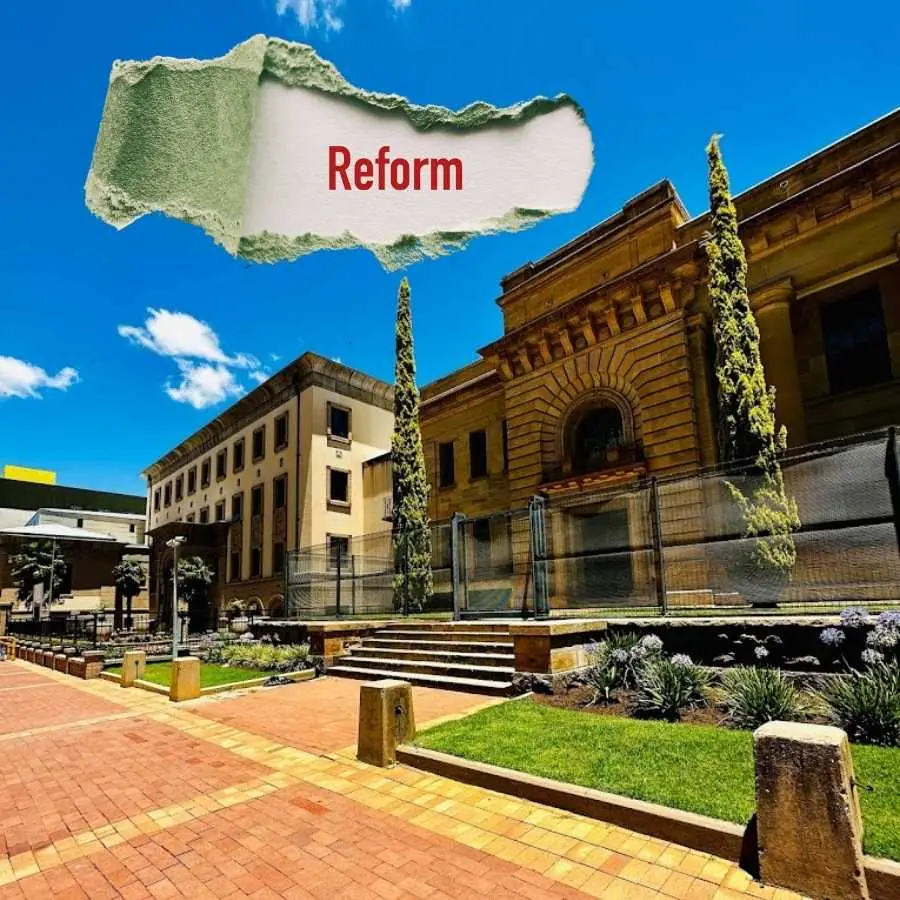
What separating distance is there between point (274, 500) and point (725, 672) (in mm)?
29188

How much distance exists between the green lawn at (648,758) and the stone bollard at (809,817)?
0.98ft

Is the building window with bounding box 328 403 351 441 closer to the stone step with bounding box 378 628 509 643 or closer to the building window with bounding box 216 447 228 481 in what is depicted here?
the building window with bounding box 216 447 228 481

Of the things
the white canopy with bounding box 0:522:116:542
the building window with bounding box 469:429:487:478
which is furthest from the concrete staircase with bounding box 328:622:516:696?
the white canopy with bounding box 0:522:116:542

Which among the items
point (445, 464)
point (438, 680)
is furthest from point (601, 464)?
point (438, 680)

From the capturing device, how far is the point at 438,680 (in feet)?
32.7

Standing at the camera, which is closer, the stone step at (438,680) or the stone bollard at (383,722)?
the stone bollard at (383,722)

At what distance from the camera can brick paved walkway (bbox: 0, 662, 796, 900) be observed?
372 centimetres

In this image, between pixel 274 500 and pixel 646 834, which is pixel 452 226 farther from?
pixel 274 500

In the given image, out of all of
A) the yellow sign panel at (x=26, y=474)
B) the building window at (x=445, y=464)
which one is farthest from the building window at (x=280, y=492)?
the yellow sign panel at (x=26, y=474)

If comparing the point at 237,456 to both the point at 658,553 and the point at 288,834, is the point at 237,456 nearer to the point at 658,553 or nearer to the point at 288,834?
the point at 658,553

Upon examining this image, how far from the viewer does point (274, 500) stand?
33.4 metres

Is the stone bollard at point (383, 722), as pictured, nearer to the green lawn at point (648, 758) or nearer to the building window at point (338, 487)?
the green lawn at point (648, 758)

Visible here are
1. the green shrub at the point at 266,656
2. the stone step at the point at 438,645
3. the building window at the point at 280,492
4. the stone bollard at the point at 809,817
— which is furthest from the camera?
the building window at the point at 280,492

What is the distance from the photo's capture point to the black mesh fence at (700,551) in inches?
308
